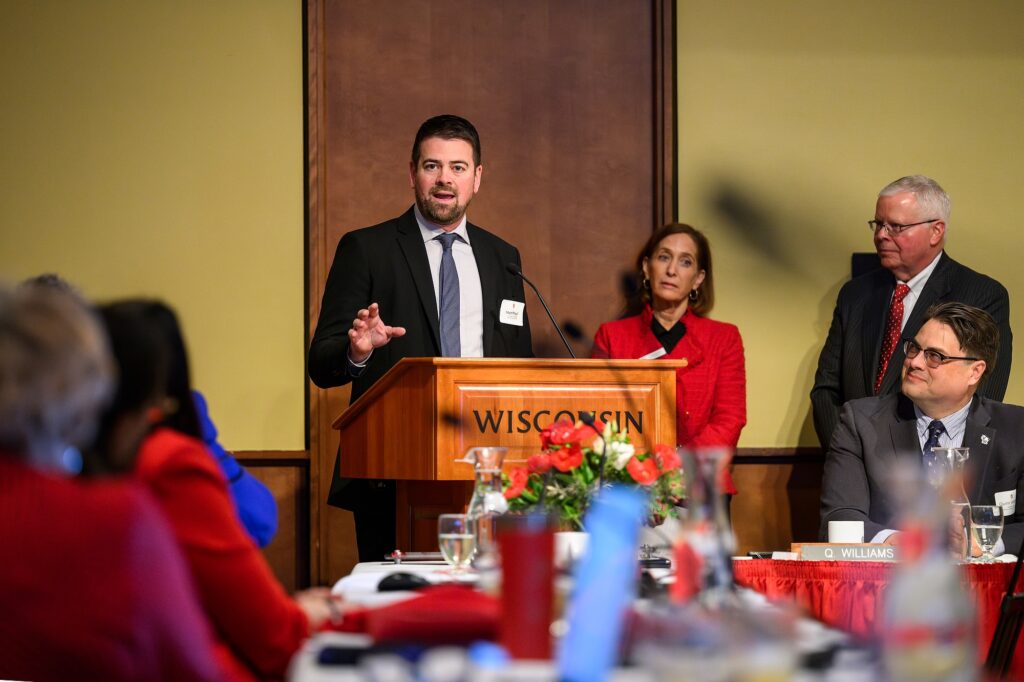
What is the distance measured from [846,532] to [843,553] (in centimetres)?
22

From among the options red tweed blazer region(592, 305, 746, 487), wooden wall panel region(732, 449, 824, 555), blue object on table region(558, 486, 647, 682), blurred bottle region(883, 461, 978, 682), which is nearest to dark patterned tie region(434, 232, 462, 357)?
red tweed blazer region(592, 305, 746, 487)

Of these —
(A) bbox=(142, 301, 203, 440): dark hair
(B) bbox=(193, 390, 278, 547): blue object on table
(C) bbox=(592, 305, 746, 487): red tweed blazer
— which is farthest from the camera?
(C) bbox=(592, 305, 746, 487): red tweed blazer

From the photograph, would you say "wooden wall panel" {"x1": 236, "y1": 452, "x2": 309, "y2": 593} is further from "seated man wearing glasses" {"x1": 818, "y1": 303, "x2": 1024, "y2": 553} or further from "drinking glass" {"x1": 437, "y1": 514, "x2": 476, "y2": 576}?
"drinking glass" {"x1": 437, "y1": 514, "x2": 476, "y2": 576}

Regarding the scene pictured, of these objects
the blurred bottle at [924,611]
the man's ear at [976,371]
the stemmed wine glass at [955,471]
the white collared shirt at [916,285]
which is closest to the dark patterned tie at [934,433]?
the man's ear at [976,371]

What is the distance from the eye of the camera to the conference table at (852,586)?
3.12m

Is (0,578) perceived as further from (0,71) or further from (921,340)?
(0,71)

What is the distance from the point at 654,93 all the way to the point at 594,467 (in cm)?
363

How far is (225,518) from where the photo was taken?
1.93 m

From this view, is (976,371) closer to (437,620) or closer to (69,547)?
(437,620)

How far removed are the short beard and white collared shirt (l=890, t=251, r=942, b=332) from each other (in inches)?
81.6

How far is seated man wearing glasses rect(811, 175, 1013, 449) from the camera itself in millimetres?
5254

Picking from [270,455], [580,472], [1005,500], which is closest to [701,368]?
[1005,500]

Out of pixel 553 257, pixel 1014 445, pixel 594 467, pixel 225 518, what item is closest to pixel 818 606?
pixel 594 467

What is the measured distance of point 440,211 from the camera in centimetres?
455
